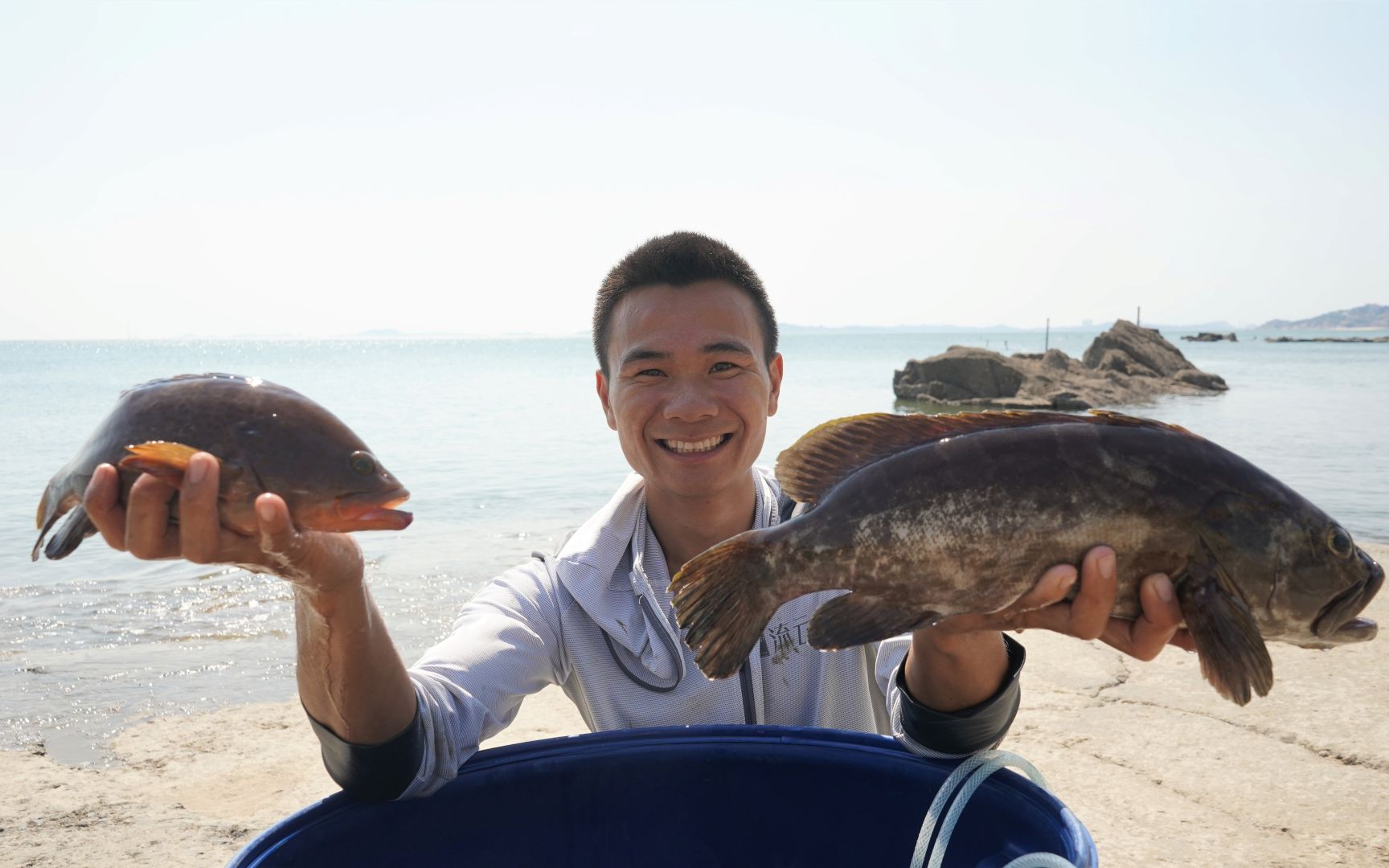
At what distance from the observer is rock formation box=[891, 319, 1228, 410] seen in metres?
28.6

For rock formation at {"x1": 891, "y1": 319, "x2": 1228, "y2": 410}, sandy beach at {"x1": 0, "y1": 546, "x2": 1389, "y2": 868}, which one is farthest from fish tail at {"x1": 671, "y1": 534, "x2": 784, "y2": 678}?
rock formation at {"x1": 891, "y1": 319, "x2": 1228, "y2": 410}

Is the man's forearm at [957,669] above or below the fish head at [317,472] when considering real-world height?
below

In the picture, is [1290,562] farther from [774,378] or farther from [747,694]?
[774,378]

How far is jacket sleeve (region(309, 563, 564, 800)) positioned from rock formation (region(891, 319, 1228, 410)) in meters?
24.2

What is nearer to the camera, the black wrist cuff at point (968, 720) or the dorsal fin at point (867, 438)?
the dorsal fin at point (867, 438)

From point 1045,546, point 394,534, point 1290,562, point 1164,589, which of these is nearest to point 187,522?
point 1045,546

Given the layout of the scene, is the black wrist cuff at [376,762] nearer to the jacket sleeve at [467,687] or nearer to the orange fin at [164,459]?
the jacket sleeve at [467,687]

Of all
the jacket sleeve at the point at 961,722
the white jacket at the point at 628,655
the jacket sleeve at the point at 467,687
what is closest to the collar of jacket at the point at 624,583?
the white jacket at the point at 628,655

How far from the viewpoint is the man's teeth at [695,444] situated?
126 inches

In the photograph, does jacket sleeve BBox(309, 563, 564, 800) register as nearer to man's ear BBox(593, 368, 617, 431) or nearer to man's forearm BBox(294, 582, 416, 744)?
man's forearm BBox(294, 582, 416, 744)

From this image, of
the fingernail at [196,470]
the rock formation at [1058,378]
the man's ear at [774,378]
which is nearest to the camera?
the fingernail at [196,470]

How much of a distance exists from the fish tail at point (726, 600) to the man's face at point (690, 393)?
1.03 meters

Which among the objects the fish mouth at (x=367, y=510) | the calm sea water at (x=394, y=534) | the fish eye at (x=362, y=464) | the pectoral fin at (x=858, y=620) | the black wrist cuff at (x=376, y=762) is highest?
the fish eye at (x=362, y=464)

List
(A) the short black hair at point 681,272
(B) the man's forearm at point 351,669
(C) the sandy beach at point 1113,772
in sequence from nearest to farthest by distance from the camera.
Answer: (B) the man's forearm at point 351,669 < (A) the short black hair at point 681,272 < (C) the sandy beach at point 1113,772
